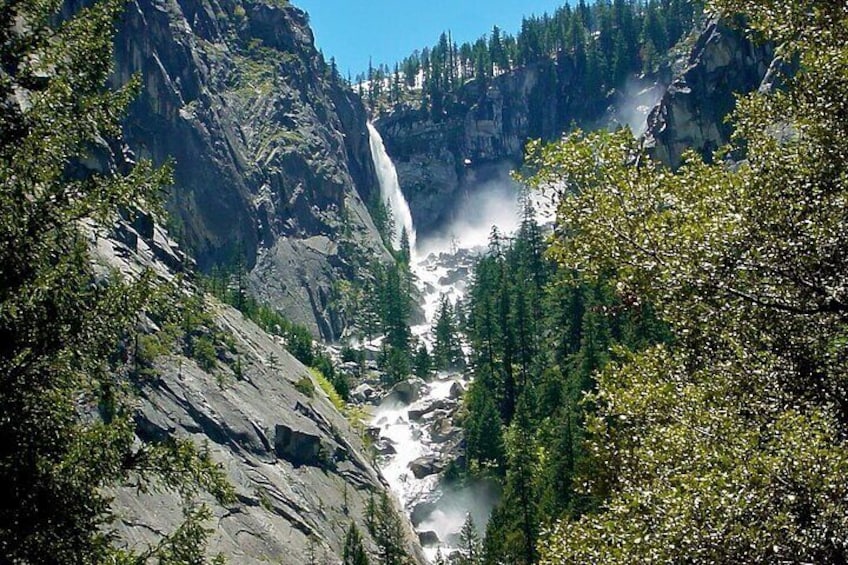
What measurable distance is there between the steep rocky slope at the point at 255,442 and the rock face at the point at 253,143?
2737 centimetres

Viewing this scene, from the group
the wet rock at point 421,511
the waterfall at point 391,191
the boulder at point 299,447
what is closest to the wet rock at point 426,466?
the wet rock at point 421,511

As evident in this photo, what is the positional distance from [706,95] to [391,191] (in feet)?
273

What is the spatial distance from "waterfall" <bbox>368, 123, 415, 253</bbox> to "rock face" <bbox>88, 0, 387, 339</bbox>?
12291mm

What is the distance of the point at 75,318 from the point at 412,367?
257 feet

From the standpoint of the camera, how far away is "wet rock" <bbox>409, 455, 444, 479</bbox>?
219 feet

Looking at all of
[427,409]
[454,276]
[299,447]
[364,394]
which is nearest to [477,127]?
[454,276]

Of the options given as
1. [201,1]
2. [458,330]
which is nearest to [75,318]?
[458,330]

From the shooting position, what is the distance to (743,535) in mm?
6344

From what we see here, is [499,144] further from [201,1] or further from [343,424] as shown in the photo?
[343,424]

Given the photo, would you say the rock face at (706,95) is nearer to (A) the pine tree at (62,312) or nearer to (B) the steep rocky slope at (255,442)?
(B) the steep rocky slope at (255,442)

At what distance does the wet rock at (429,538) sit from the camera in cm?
5894

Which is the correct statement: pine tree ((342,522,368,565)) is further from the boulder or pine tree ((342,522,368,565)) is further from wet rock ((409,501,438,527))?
wet rock ((409,501,438,527))

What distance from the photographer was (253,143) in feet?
400

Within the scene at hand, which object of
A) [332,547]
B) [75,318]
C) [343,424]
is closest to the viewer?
[75,318]
